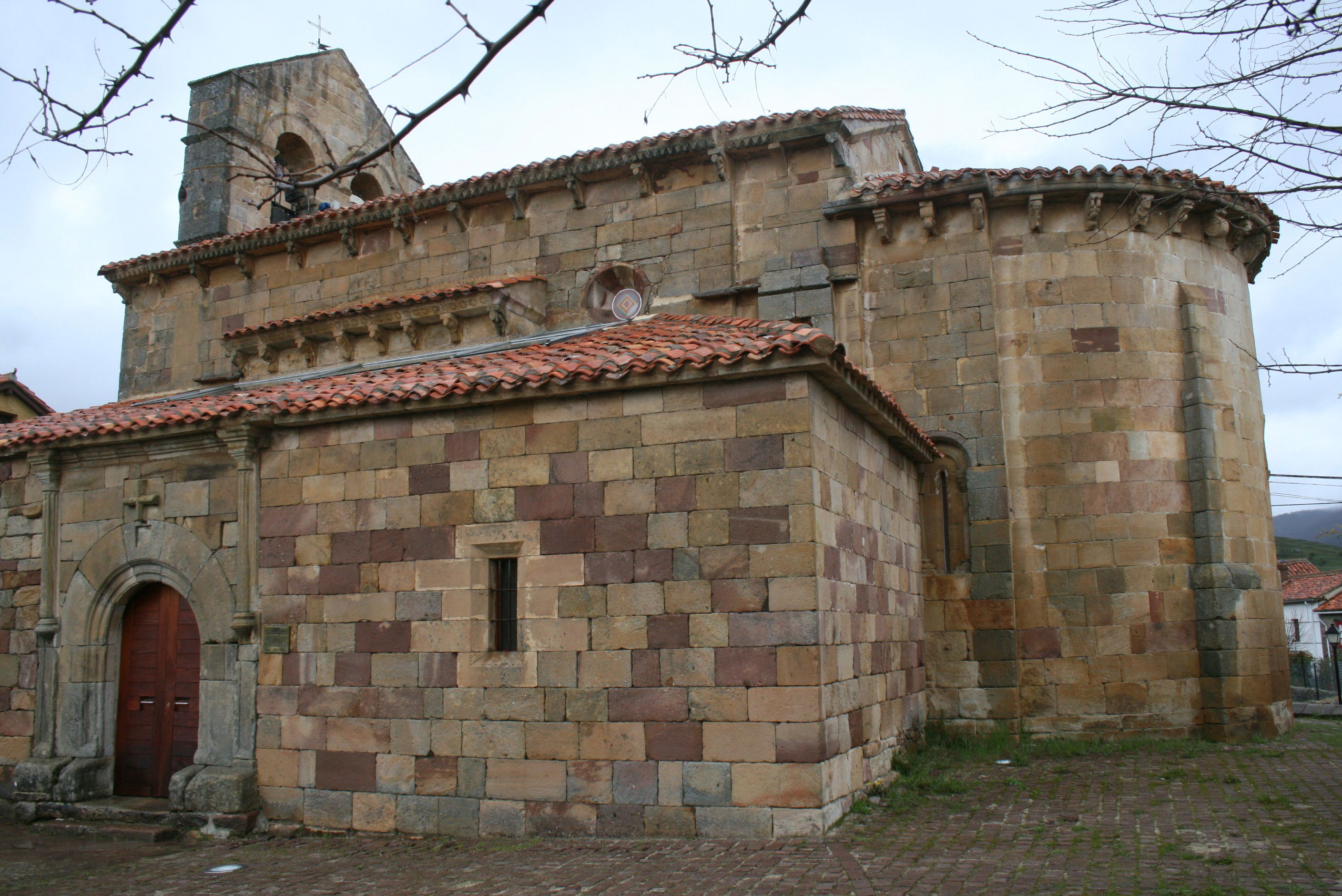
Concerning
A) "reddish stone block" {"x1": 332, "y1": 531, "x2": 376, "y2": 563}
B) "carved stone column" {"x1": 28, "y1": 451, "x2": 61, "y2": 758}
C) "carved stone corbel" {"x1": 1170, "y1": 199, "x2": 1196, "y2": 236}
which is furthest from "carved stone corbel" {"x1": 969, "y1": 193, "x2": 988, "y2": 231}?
"carved stone column" {"x1": 28, "y1": 451, "x2": 61, "y2": 758}

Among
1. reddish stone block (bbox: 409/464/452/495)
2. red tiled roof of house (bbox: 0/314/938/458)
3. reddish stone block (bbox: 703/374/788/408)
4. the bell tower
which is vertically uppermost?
the bell tower

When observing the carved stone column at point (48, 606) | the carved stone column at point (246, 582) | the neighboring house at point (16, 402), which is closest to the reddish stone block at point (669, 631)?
the carved stone column at point (246, 582)

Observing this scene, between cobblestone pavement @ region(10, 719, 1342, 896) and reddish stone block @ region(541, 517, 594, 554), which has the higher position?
reddish stone block @ region(541, 517, 594, 554)

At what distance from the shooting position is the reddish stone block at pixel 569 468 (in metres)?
8.30

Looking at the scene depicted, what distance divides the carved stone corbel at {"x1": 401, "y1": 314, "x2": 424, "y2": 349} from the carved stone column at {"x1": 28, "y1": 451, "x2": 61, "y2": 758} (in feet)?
14.7

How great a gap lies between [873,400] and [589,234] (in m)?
6.27

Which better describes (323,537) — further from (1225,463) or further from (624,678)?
(1225,463)

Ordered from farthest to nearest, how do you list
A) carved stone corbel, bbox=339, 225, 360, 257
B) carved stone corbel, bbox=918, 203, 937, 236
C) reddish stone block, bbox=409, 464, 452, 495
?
Result: carved stone corbel, bbox=339, 225, 360, 257 < carved stone corbel, bbox=918, 203, 937, 236 < reddish stone block, bbox=409, 464, 452, 495

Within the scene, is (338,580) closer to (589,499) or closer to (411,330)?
(589,499)

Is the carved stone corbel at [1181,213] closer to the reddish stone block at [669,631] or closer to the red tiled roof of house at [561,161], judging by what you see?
the red tiled roof of house at [561,161]

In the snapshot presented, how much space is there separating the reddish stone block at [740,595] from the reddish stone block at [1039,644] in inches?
208

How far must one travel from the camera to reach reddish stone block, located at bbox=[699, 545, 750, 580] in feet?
25.3

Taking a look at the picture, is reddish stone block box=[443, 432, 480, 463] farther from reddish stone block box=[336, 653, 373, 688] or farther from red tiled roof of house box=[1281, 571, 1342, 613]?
red tiled roof of house box=[1281, 571, 1342, 613]

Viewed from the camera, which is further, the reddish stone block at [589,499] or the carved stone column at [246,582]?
the carved stone column at [246,582]
